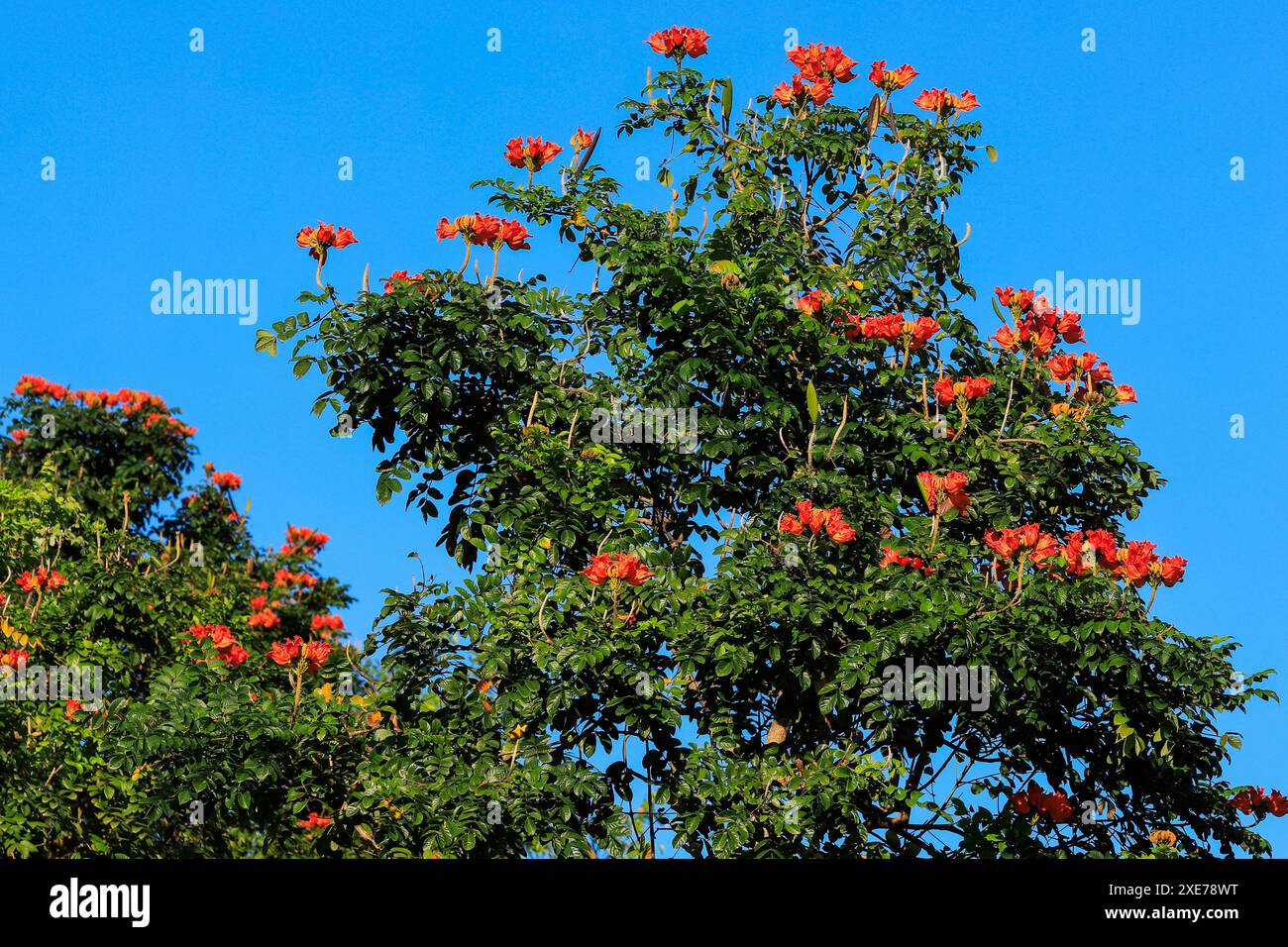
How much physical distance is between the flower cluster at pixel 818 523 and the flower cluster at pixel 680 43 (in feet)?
14.0

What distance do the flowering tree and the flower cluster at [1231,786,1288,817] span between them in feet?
17.2

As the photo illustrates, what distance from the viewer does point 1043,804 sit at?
9.35m

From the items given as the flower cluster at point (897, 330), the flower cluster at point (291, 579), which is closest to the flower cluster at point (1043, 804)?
the flower cluster at point (897, 330)

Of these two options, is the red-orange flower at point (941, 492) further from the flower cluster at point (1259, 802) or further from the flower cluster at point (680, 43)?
the flower cluster at point (680, 43)

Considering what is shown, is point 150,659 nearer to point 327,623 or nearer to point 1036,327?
point 327,623

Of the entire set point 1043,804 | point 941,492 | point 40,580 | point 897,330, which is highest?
point 897,330

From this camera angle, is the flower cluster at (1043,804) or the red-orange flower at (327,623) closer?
the flower cluster at (1043,804)

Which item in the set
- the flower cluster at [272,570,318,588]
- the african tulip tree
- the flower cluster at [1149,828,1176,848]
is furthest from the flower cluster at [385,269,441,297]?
the flower cluster at [272,570,318,588]

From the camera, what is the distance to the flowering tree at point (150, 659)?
9.39 metres

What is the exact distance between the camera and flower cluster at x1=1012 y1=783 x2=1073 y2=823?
9.30 meters

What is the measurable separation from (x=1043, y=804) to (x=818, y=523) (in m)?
2.16

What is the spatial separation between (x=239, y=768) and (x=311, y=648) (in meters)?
0.83

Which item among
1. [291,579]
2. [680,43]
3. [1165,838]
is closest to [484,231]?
[680,43]
